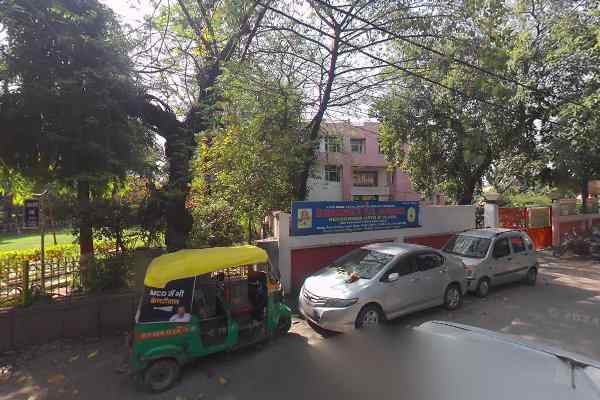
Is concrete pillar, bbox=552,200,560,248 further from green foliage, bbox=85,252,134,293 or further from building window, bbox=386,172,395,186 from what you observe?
building window, bbox=386,172,395,186

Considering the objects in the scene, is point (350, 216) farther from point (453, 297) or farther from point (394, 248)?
point (453, 297)

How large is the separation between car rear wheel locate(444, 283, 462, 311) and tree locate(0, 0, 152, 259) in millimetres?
6702

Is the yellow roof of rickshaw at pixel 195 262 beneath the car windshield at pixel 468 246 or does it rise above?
above

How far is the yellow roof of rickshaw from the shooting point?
13.5ft

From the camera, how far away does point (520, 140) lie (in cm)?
1353

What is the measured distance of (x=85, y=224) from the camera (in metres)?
5.92

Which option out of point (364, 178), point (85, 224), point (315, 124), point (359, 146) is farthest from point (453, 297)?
point (364, 178)

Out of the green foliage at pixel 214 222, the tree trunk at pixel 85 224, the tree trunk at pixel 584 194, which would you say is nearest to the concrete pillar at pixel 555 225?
the tree trunk at pixel 584 194

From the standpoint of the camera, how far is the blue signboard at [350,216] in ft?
26.2

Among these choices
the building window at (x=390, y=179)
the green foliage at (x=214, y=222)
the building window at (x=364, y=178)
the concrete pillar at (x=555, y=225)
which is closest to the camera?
the green foliage at (x=214, y=222)

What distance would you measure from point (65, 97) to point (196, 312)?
4185 millimetres

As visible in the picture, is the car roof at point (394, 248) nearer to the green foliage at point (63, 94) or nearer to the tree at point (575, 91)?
the green foliage at point (63, 94)

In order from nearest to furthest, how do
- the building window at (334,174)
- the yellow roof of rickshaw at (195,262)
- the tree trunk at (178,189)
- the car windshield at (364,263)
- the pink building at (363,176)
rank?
the yellow roof of rickshaw at (195,262) < the car windshield at (364,263) < the tree trunk at (178,189) < the pink building at (363,176) < the building window at (334,174)

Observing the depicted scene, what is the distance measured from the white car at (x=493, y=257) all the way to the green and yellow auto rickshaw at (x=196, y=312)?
481 centimetres
